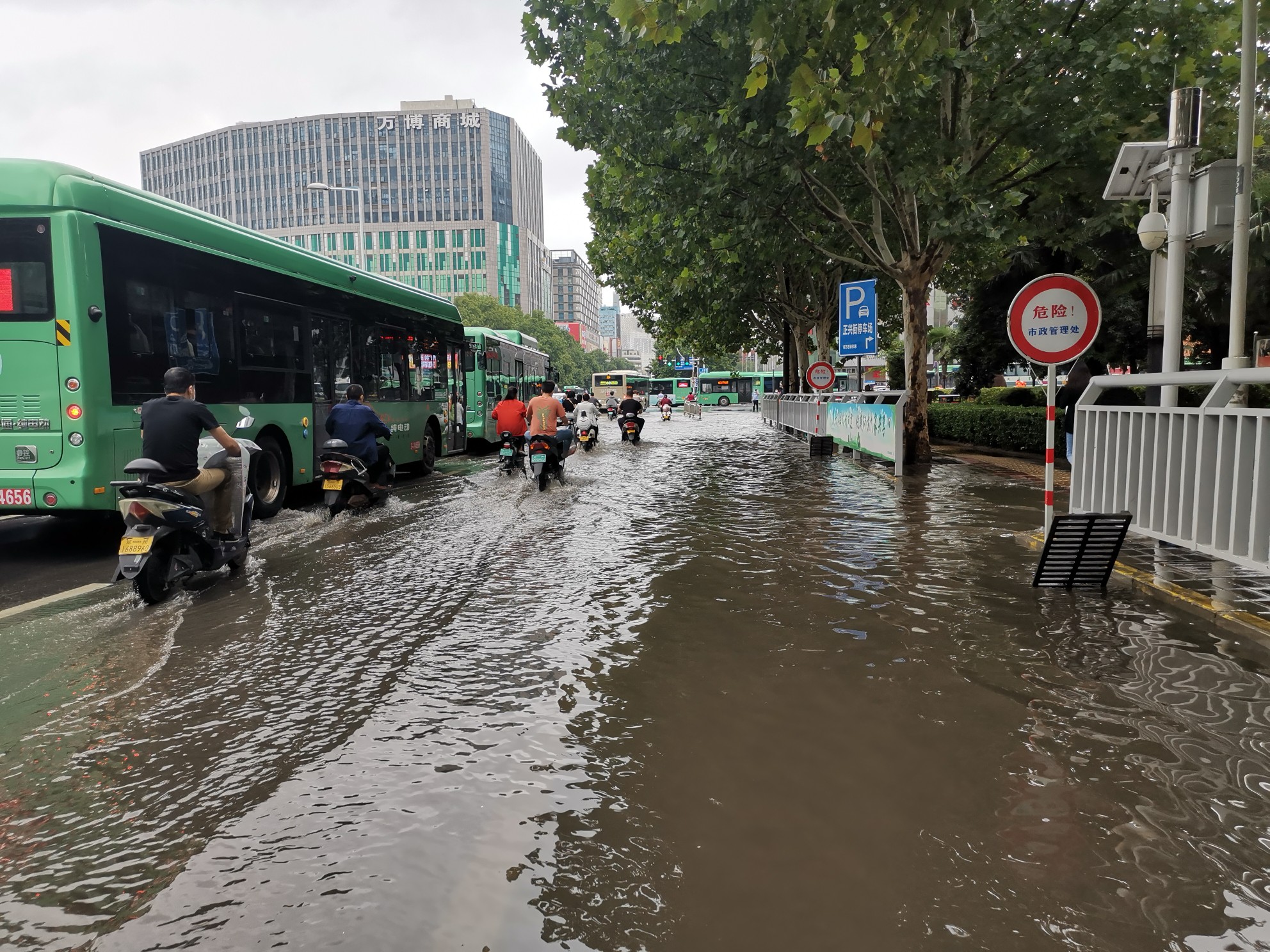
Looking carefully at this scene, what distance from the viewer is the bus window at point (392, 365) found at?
15.1m

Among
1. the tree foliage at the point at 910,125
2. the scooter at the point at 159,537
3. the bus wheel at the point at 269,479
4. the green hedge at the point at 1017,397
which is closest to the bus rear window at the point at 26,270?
the scooter at the point at 159,537

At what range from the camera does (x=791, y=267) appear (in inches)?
1292

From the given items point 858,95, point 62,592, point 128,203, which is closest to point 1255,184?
point 858,95

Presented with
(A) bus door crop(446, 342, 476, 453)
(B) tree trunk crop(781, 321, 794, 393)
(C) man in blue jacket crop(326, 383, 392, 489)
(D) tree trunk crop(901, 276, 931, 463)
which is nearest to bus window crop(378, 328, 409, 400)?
(A) bus door crop(446, 342, 476, 453)

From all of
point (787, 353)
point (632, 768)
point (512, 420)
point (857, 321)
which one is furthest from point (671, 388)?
point (632, 768)

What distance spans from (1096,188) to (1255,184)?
839cm

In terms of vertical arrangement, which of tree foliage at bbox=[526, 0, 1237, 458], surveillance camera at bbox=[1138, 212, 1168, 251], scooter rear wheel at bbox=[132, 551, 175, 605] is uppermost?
tree foliage at bbox=[526, 0, 1237, 458]

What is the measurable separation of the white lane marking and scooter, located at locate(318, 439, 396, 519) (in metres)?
3.85

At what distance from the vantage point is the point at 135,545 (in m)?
6.56

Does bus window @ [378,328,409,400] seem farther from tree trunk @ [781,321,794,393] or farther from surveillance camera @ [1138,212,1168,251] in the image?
tree trunk @ [781,321,794,393]

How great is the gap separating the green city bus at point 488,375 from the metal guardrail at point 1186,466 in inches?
593

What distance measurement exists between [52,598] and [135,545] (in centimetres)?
98

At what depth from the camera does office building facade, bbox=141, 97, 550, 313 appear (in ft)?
427

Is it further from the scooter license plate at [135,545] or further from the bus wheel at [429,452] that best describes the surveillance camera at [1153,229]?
the bus wheel at [429,452]
